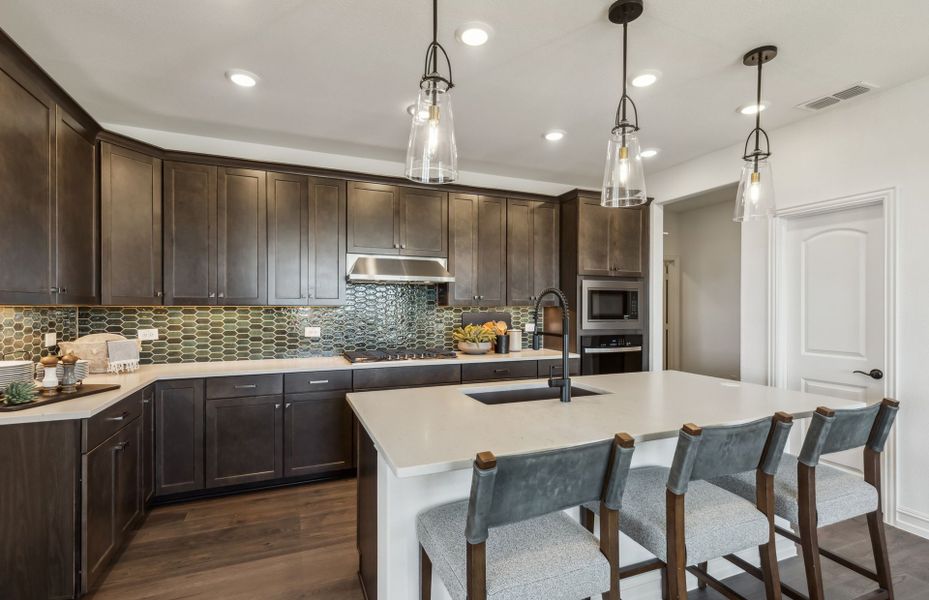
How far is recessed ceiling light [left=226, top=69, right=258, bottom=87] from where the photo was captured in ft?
8.73

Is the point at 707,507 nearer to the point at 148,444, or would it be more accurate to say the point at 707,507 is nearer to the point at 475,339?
the point at 475,339

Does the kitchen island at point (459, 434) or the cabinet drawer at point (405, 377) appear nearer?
the kitchen island at point (459, 434)

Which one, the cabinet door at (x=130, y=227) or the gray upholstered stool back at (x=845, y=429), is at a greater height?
the cabinet door at (x=130, y=227)

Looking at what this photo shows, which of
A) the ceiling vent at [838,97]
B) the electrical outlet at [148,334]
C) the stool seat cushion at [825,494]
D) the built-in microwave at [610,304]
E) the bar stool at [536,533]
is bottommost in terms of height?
the stool seat cushion at [825,494]

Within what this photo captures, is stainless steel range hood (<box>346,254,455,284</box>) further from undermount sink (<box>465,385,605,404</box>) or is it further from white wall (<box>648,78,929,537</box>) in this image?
white wall (<box>648,78,929,537</box>)

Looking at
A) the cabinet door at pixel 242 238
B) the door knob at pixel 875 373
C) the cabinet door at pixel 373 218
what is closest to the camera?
the door knob at pixel 875 373

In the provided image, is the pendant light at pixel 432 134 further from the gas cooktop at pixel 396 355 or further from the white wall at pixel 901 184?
the white wall at pixel 901 184

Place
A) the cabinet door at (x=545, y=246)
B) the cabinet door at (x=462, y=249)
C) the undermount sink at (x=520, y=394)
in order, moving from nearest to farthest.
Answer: the undermount sink at (x=520, y=394)
the cabinet door at (x=462, y=249)
the cabinet door at (x=545, y=246)

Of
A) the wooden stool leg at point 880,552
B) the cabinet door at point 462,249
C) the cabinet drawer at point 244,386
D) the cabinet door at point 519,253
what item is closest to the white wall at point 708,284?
the cabinet door at point 519,253

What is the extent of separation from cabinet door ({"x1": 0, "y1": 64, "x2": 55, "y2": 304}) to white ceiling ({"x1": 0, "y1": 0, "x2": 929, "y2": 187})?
0.41 meters

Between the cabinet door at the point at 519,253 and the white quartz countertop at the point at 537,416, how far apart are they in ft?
6.26

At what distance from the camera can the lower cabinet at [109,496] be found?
211cm

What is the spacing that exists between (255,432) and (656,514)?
109 inches

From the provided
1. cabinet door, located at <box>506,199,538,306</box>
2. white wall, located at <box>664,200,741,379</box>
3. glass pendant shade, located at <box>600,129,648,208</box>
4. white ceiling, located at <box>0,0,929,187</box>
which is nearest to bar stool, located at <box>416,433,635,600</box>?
glass pendant shade, located at <box>600,129,648,208</box>
